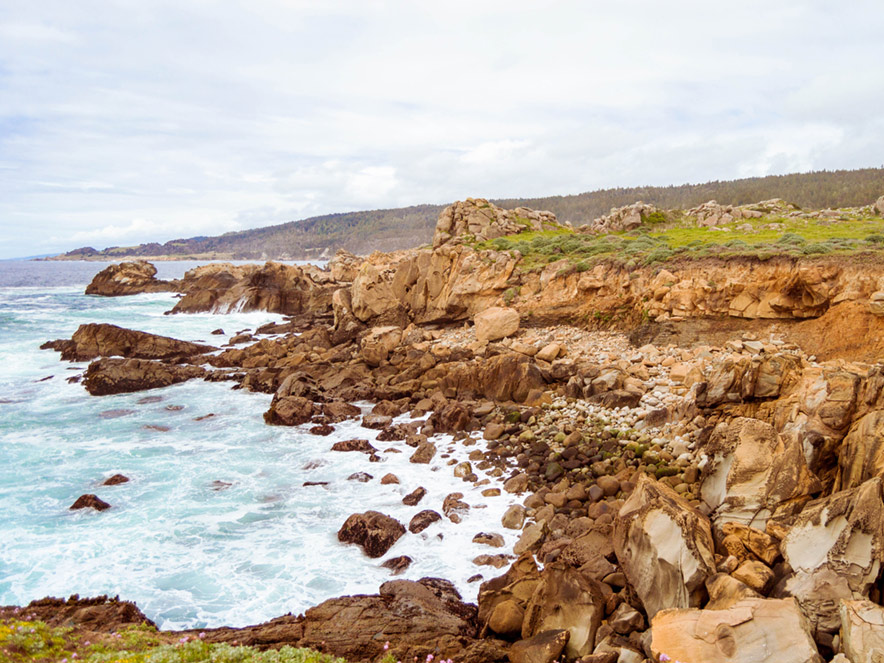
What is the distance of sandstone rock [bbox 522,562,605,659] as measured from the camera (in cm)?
761

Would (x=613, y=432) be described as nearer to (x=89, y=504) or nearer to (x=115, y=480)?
(x=89, y=504)

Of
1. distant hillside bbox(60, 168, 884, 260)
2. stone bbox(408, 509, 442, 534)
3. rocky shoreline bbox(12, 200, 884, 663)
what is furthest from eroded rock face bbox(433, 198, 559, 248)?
distant hillside bbox(60, 168, 884, 260)

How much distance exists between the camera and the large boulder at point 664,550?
7422 mm

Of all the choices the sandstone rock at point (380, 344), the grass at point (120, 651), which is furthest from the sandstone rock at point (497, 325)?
the grass at point (120, 651)

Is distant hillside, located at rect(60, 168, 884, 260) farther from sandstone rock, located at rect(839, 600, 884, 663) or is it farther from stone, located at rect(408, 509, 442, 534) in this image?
sandstone rock, located at rect(839, 600, 884, 663)

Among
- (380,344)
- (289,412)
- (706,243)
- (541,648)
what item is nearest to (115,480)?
(289,412)

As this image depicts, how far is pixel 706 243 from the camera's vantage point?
25.7m

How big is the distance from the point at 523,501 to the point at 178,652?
858 centimetres

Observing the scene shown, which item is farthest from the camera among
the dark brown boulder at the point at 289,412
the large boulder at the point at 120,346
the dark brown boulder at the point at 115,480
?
the large boulder at the point at 120,346

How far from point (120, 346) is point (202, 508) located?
2200 cm

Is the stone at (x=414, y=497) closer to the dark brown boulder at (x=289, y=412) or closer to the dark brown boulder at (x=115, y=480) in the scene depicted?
the dark brown boulder at (x=289, y=412)

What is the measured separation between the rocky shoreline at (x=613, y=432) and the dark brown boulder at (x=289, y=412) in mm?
88

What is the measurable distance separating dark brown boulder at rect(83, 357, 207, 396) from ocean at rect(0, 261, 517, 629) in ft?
2.53

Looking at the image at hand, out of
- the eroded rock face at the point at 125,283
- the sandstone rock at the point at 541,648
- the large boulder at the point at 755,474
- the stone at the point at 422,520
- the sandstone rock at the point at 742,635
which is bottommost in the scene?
the stone at the point at 422,520
